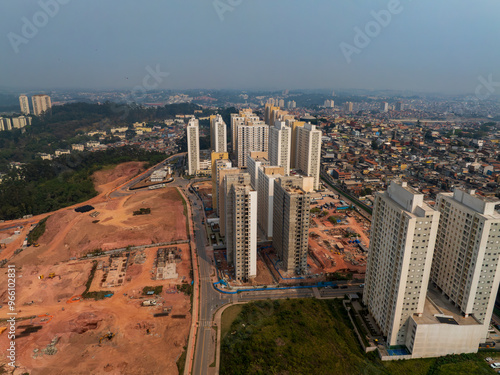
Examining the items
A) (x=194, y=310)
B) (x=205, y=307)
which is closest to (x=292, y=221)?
(x=205, y=307)

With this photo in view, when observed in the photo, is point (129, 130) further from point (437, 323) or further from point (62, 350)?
point (437, 323)

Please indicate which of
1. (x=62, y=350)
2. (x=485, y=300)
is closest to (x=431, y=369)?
(x=485, y=300)

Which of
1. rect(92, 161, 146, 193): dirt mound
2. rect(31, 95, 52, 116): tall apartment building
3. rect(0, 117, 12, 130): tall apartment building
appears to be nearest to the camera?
rect(92, 161, 146, 193): dirt mound

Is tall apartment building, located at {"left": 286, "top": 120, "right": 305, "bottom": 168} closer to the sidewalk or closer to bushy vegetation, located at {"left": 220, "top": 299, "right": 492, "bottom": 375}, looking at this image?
the sidewalk

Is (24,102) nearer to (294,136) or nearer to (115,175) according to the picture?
(115,175)

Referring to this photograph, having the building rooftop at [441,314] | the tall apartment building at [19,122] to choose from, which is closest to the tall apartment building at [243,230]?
the building rooftop at [441,314]

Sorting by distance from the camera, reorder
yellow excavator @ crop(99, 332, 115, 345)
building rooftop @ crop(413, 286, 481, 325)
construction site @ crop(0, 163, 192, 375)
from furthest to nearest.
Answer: yellow excavator @ crop(99, 332, 115, 345), construction site @ crop(0, 163, 192, 375), building rooftop @ crop(413, 286, 481, 325)

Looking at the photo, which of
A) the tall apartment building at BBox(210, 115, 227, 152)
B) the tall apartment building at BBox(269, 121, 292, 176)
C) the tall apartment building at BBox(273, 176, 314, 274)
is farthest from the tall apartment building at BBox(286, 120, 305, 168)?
the tall apartment building at BBox(273, 176, 314, 274)

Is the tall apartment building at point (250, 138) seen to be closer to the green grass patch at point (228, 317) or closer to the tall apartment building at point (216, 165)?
the tall apartment building at point (216, 165)
